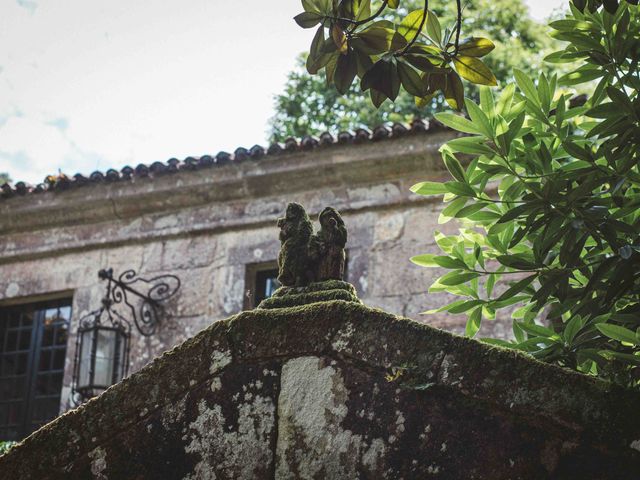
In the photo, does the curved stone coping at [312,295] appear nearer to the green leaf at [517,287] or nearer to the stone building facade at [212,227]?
the green leaf at [517,287]

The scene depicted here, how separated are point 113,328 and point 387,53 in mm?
6006

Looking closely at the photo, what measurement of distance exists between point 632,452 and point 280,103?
14.5 metres

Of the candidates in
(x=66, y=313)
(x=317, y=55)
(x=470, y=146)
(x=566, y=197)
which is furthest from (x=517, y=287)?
(x=66, y=313)

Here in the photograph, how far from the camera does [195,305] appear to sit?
27.3 feet

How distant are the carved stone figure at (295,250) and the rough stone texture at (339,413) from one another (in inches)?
12.0

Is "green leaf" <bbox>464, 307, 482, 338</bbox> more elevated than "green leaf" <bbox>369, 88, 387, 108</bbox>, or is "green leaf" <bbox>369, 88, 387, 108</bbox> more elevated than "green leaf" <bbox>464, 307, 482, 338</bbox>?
"green leaf" <bbox>369, 88, 387, 108</bbox>

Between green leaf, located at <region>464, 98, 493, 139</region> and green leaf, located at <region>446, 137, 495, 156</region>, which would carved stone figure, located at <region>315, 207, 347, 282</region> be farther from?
green leaf, located at <region>464, 98, 493, 139</region>

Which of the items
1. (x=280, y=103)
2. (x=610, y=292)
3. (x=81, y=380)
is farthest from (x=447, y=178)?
(x=280, y=103)

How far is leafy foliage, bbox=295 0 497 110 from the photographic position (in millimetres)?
2521

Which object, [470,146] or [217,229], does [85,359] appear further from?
[470,146]

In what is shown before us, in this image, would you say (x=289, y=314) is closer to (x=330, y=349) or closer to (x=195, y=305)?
(x=330, y=349)

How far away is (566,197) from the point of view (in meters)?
3.02

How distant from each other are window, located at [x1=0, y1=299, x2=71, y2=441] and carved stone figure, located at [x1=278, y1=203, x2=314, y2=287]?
5744 millimetres

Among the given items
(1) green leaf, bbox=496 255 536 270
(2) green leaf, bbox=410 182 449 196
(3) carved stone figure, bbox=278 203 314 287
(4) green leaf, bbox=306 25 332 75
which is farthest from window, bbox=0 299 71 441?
(4) green leaf, bbox=306 25 332 75
